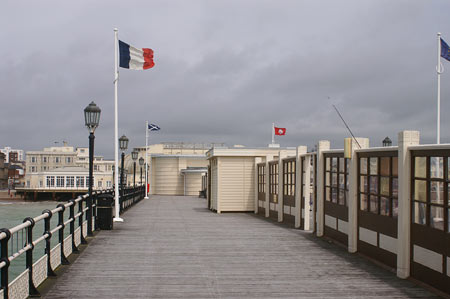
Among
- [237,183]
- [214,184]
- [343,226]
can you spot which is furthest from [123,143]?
[343,226]

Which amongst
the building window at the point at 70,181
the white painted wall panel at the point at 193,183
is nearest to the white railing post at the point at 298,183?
the white painted wall panel at the point at 193,183

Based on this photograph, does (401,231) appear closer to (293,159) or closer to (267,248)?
(267,248)

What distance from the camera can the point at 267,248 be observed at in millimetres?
10203

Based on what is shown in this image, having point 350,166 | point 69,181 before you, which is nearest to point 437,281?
point 350,166

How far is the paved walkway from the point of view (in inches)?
260

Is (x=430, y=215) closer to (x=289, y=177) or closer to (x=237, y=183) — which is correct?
(x=289, y=177)

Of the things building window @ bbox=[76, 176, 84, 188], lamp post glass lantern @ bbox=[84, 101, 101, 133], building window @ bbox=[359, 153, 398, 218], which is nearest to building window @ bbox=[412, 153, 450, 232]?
building window @ bbox=[359, 153, 398, 218]

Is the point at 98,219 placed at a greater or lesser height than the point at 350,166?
lesser

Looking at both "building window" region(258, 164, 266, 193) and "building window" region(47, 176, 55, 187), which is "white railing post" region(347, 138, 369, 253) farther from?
"building window" region(47, 176, 55, 187)

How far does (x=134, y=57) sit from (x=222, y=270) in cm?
1113

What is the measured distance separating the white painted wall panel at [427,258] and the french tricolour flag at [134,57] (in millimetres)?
12443

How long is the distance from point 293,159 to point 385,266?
6.62 m

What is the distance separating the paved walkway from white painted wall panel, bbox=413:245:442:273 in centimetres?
35

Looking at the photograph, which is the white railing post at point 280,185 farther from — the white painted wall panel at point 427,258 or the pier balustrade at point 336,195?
the white painted wall panel at point 427,258
